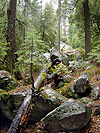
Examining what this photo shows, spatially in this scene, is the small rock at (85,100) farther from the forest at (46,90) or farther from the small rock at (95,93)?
the small rock at (95,93)

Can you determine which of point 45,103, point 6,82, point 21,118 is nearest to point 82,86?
point 45,103

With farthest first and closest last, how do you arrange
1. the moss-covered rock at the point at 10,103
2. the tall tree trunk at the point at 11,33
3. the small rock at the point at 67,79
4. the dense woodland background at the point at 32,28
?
the tall tree trunk at the point at 11,33, the small rock at the point at 67,79, the dense woodland background at the point at 32,28, the moss-covered rock at the point at 10,103

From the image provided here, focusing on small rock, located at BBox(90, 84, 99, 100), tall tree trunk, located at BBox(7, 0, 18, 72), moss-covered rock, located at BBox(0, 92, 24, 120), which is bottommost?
moss-covered rock, located at BBox(0, 92, 24, 120)

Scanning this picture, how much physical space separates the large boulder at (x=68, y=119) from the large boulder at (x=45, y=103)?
39.3 inches

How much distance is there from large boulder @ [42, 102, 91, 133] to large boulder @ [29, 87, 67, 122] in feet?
3.28

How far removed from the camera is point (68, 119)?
11.4 ft

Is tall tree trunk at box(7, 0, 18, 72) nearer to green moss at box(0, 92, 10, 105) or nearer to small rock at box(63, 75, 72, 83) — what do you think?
green moss at box(0, 92, 10, 105)

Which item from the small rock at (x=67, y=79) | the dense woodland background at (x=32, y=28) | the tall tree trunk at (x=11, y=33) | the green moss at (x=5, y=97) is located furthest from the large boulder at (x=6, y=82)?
the small rock at (x=67, y=79)

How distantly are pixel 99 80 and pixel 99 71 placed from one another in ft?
3.83

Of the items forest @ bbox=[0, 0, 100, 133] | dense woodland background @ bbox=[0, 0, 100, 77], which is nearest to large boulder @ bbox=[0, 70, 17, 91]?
forest @ bbox=[0, 0, 100, 133]

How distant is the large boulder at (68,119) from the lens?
3.46 metres

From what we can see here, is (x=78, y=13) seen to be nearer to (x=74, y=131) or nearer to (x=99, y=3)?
(x=99, y=3)

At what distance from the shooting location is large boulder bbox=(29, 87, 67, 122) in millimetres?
4742

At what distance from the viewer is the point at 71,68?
322 inches
